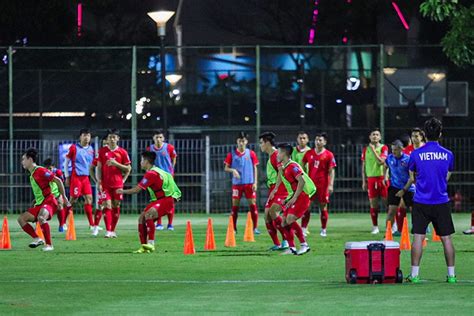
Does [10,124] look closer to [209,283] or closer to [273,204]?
[273,204]

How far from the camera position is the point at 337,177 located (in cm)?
3941

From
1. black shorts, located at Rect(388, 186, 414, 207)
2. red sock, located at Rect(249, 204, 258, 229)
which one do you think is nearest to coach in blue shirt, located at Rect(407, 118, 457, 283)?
black shorts, located at Rect(388, 186, 414, 207)

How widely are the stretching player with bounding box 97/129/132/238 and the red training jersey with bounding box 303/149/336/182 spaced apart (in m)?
3.69

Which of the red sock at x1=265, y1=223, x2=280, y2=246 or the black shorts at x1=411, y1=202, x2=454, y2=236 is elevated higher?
the black shorts at x1=411, y1=202, x2=454, y2=236

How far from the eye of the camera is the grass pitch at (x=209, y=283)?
550 inches

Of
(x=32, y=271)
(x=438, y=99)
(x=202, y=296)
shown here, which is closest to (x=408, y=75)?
(x=438, y=99)

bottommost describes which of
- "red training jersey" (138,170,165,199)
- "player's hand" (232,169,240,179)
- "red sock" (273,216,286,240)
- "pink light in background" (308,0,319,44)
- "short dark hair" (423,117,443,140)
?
"red sock" (273,216,286,240)

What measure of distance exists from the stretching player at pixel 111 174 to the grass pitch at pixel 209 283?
115 centimetres

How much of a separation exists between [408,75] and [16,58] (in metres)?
11.7

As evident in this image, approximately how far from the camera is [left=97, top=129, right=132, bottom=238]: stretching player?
1048 inches

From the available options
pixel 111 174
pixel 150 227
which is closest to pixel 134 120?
pixel 111 174

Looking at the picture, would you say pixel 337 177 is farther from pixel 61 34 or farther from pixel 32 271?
pixel 32 271

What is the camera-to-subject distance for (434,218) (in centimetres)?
1666

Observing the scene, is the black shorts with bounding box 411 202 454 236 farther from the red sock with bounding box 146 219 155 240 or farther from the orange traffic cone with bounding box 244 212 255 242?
the orange traffic cone with bounding box 244 212 255 242
